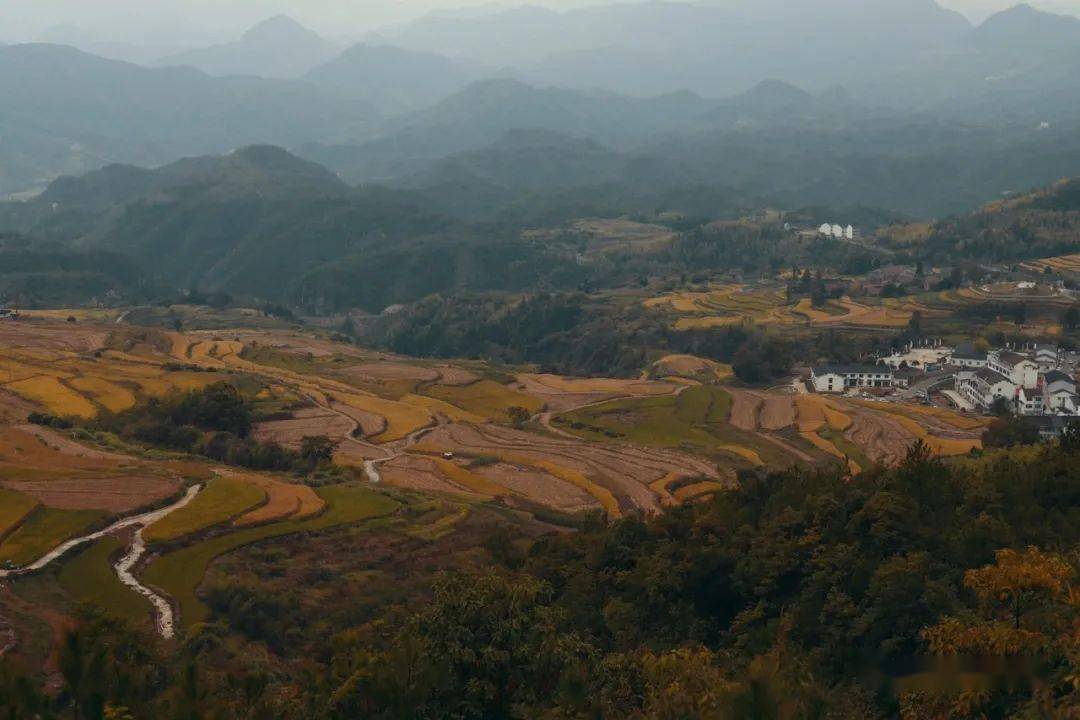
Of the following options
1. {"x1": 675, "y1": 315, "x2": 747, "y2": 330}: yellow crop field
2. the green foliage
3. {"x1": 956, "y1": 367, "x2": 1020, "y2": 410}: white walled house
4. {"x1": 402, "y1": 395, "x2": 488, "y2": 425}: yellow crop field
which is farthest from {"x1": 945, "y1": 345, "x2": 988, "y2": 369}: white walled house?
the green foliage

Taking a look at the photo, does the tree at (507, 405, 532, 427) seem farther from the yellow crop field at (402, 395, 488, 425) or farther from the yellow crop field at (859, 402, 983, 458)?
the yellow crop field at (859, 402, 983, 458)

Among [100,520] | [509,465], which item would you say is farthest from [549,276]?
[100,520]

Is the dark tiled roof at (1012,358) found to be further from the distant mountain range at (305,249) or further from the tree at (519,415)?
the distant mountain range at (305,249)

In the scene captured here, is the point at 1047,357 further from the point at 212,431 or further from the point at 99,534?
the point at 99,534

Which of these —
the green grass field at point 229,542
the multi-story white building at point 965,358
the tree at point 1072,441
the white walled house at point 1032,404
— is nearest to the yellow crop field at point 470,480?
the green grass field at point 229,542

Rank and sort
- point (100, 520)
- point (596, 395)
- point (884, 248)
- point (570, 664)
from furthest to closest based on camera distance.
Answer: point (884, 248)
point (596, 395)
point (100, 520)
point (570, 664)

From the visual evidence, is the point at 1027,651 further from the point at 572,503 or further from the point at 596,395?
the point at 596,395

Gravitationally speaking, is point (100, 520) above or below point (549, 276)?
above
